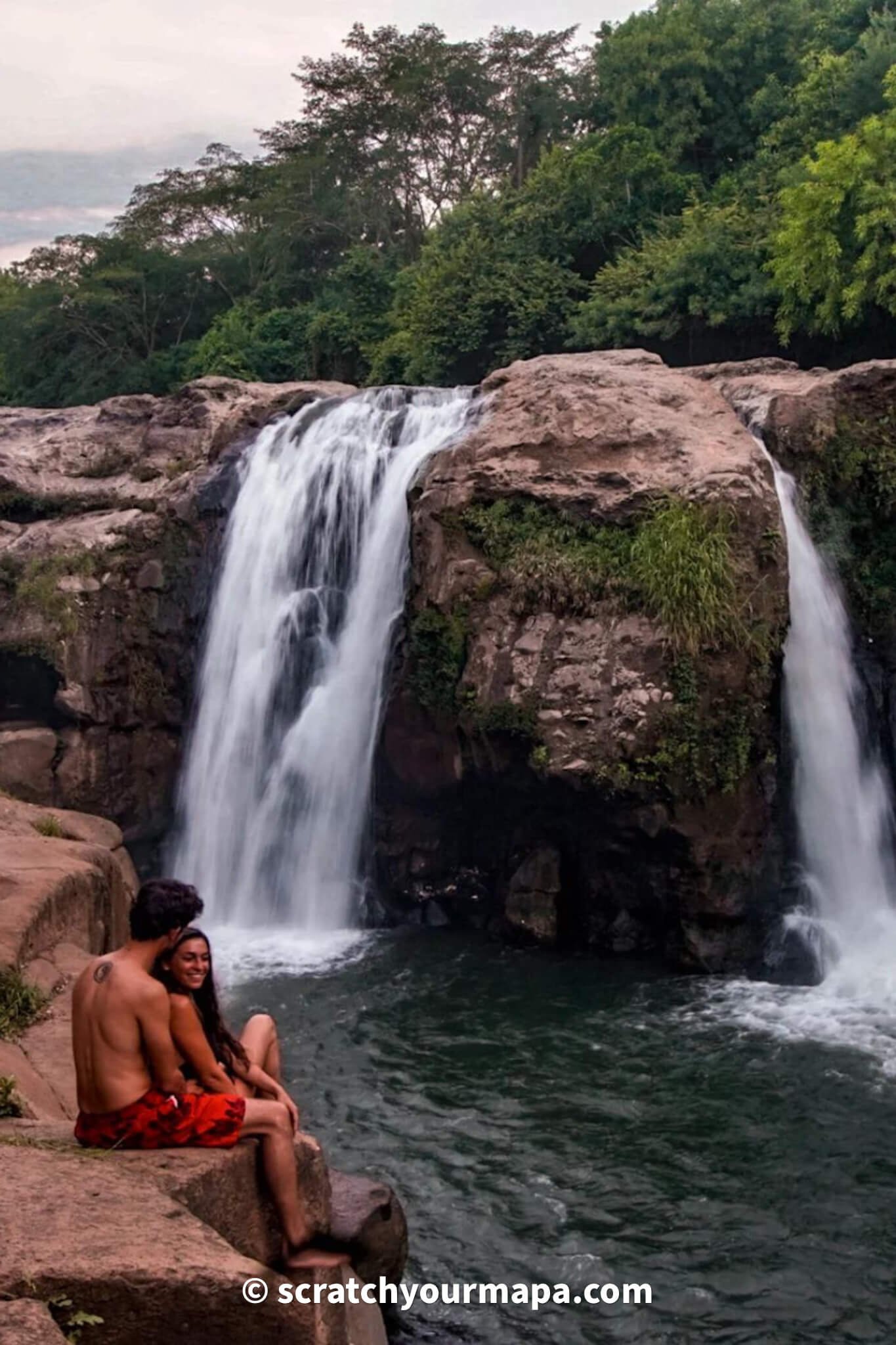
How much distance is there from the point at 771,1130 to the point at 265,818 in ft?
21.1

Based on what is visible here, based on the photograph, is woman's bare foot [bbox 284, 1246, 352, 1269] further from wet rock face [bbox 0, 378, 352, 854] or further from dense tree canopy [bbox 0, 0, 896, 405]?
dense tree canopy [bbox 0, 0, 896, 405]

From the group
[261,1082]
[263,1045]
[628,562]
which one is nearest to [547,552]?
[628,562]

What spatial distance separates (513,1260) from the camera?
6.79 m

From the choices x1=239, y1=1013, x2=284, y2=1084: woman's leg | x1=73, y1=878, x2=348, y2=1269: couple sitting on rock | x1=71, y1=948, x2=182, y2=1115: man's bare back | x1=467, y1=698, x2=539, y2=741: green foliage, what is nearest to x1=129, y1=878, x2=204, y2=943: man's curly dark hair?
x1=73, y1=878, x2=348, y2=1269: couple sitting on rock

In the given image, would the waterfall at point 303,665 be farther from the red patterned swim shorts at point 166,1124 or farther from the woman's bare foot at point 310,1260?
the red patterned swim shorts at point 166,1124

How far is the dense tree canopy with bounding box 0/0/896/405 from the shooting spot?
18922 millimetres

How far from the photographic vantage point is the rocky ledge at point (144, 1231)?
386cm

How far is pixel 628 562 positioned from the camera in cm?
1142

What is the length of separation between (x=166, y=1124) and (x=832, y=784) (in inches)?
325

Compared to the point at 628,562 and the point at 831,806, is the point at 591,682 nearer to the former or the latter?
the point at 628,562

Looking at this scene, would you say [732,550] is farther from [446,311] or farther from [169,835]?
[446,311]

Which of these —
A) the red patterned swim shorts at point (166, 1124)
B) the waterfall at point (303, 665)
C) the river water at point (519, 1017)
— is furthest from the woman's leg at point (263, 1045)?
the waterfall at point (303, 665)

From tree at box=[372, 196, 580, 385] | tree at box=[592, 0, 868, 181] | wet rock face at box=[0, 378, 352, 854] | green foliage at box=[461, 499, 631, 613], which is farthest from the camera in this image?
tree at box=[592, 0, 868, 181]

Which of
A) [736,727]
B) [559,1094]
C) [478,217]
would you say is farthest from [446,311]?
[559,1094]
